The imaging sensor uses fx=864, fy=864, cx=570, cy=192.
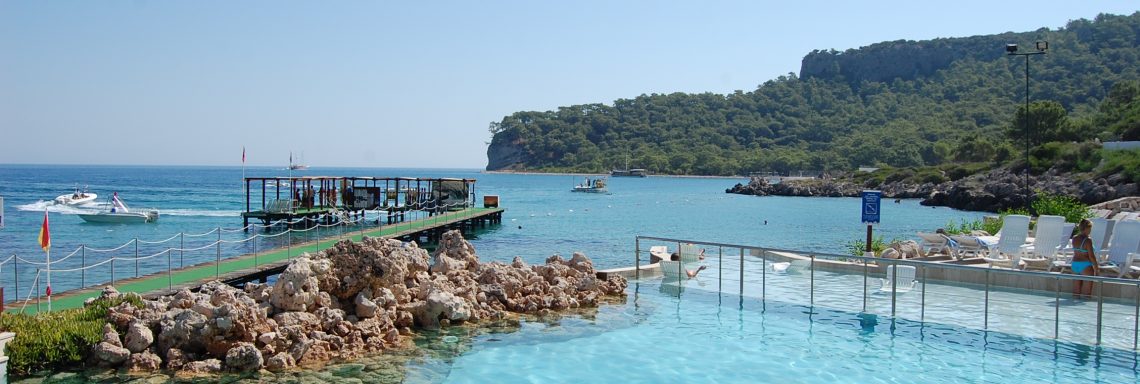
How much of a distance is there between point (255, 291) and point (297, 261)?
3.30 ft

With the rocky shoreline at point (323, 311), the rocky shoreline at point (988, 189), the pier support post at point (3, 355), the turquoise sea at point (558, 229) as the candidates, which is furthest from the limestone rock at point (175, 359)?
the rocky shoreline at point (988, 189)

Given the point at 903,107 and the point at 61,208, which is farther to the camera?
the point at 903,107

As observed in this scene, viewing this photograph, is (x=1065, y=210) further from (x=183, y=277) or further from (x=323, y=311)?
(x=183, y=277)

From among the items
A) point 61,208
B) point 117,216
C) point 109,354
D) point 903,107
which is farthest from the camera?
point 903,107

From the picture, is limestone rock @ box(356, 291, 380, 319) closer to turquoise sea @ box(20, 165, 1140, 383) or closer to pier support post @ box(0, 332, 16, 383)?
turquoise sea @ box(20, 165, 1140, 383)

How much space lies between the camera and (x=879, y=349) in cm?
1073

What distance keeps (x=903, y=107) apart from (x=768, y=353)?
168834 millimetres

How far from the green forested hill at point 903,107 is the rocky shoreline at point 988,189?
1644 centimetres

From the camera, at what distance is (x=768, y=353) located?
1075 cm

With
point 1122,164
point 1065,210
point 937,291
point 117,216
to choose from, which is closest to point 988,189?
point 1122,164

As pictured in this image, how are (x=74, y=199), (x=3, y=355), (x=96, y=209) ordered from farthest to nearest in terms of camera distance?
(x=74, y=199)
(x=96, y=209)
(x=3, y=355)

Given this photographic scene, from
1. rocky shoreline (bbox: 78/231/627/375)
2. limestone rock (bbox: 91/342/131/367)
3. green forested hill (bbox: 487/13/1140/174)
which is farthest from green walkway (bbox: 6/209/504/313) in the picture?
green forested hill (bbox: 487/13/1140/174)

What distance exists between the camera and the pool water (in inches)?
379

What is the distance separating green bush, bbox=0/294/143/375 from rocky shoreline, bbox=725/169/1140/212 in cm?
5165
